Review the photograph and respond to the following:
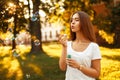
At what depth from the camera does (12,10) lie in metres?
13.8

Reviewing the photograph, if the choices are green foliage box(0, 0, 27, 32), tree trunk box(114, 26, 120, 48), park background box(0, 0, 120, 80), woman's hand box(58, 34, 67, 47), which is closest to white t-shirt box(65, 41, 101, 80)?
woman's hand box(58, 34, 67, 47)

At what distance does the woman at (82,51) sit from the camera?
4793 mm

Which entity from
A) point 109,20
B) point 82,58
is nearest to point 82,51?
point 82,58

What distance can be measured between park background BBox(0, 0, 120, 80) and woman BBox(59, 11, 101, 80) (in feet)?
4.20

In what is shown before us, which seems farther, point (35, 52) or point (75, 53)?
point (35, 52)

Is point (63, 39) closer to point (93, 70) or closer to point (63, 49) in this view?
point (63, 49)

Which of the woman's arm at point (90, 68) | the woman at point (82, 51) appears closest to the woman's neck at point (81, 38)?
the woman at point (82, 51)

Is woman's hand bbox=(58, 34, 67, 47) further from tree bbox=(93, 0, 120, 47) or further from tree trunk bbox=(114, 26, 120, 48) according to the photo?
tree trunk bbox=(114, 26, 120, 48)

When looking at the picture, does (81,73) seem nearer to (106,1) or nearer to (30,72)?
(30,72)

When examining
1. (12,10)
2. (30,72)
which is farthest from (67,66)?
(30,72)

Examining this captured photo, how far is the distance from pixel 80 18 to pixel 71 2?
80.0ft

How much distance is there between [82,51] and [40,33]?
919 inches

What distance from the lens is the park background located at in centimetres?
1409

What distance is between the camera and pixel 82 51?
4.87m
